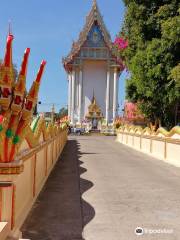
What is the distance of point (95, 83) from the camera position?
212 feet

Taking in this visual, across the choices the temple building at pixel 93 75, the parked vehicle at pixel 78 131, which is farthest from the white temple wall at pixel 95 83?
the parked vehicle at pixel 78 131

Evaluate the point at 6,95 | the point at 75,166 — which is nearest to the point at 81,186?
the point at 75,166

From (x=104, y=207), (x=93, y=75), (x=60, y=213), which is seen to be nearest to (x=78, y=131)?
(x=93, y=75)

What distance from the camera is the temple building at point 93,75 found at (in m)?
62.8

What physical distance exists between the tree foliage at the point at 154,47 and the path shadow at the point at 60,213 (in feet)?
27.2

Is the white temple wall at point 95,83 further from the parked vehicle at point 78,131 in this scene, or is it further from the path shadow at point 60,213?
the path shadow at point 60,213

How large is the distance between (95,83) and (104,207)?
188 feet

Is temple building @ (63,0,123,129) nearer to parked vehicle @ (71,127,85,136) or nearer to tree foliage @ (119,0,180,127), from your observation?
parked vehicle @ (71,127,85,136)

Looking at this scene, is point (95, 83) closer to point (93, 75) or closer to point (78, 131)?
point (93, 75)

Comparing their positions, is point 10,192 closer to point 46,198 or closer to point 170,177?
point 46,198

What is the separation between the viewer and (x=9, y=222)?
186 inches

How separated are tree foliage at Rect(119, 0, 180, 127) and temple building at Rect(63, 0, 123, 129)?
3920 cm

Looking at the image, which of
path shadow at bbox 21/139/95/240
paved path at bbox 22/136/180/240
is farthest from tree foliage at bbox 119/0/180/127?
path shadow at bbox 21/139/95/240

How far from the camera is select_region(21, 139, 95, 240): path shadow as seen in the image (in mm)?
6090
